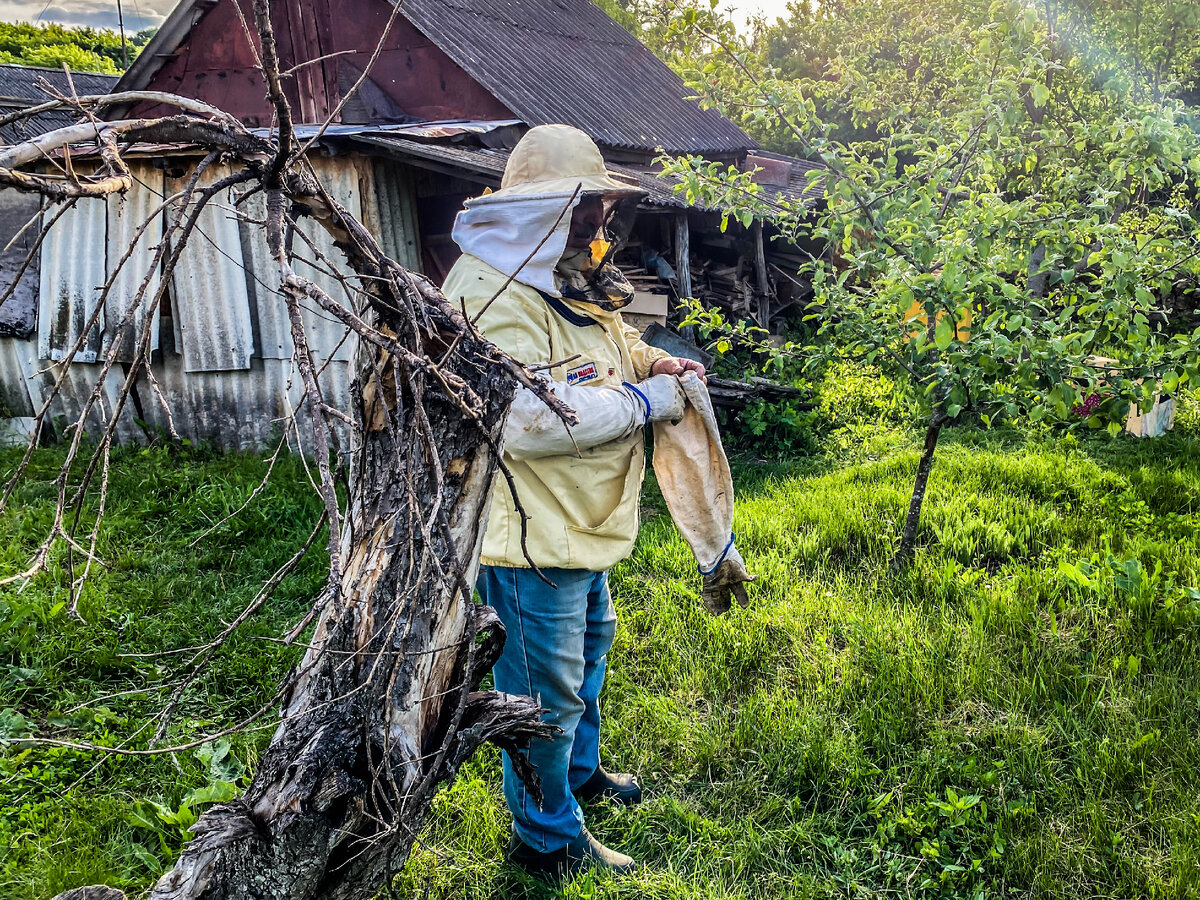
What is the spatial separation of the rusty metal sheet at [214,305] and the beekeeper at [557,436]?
5.12m

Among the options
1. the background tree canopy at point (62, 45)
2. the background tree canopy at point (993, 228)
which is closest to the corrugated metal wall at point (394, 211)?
the background tree canopy at point (993, 228)

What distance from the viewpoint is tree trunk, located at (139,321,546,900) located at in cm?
175

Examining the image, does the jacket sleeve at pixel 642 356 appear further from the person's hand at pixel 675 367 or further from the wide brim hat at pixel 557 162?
the wide brim hat at pixel 557 162

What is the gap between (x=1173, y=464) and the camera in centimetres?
600

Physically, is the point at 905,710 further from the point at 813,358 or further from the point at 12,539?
the point at 12,539

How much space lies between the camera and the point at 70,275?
7.24 metres

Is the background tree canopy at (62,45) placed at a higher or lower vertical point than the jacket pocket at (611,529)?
higher

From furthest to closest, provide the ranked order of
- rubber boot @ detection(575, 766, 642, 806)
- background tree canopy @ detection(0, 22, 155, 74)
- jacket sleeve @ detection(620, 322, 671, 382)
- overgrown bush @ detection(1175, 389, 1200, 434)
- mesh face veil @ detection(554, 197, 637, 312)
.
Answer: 1. background tree canopy @ detection(0, 22, 155, 74)
2. overgrown bush @ detection(1175, 389, 1200, 434)
3. rubber boot @ detection(575, 766, 642, 806)
4. jacket sleeve @ detection(620, 322, 671, 382)
5. mesh face veil @ detection(554, 197, 637, 312)

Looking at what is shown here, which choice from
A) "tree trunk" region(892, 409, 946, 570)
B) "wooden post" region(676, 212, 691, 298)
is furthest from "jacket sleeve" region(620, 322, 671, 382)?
"wooden post" region(676, 212, 691, 298)

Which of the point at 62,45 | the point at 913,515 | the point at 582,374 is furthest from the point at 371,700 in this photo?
the point at 62,45

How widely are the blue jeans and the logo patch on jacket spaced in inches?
23.6

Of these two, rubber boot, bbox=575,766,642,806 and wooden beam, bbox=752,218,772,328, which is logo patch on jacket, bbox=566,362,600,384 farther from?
wooden beam, bbox=752,218,772,328

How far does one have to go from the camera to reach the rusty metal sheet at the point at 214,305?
6.93 m

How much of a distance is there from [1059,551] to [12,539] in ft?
20.4
